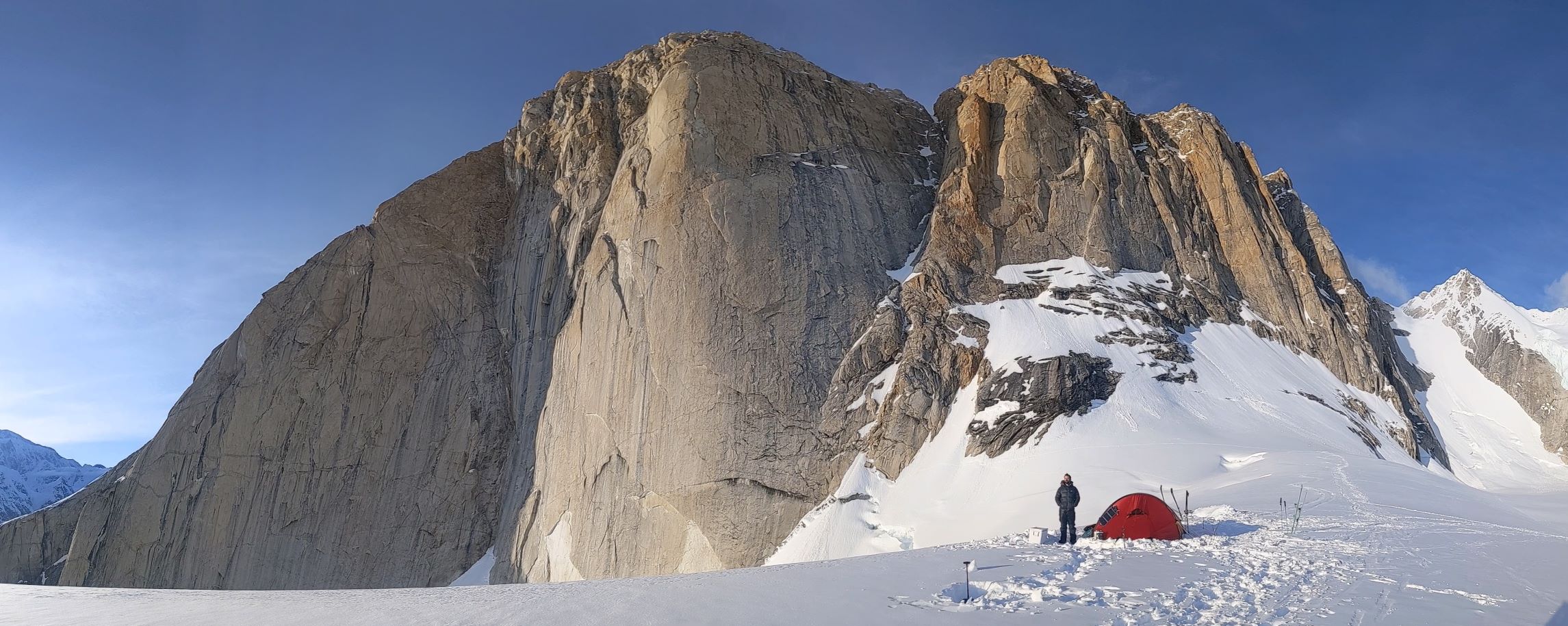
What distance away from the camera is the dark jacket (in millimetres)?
16047

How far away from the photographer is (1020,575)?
11.1m

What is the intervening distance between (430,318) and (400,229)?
5.81 meters

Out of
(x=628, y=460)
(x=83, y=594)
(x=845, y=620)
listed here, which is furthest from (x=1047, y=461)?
(x=83, y=594)

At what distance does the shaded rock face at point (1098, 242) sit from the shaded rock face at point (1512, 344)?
429 cm

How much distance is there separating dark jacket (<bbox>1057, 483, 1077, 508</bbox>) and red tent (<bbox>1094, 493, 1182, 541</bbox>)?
656 mm

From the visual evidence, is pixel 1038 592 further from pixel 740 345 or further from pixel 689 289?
pixel 689 289

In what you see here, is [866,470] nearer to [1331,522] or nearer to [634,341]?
[634,341]

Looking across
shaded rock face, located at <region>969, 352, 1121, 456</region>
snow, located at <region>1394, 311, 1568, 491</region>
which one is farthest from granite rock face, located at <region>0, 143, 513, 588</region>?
snow, located at <region>1394, 311, 1568, 491</region>

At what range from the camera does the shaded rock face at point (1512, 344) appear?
42.7m

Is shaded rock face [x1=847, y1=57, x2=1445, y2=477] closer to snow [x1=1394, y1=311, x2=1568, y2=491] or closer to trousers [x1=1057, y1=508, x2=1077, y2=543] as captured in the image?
snow [x1=1394, y1=311, x2=1568, y2=491]

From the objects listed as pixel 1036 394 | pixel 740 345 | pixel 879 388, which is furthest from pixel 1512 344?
pixel 740 345

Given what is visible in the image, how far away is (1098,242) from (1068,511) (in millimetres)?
25997

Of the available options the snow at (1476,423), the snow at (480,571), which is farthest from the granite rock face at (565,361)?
the snow at (1476,423)

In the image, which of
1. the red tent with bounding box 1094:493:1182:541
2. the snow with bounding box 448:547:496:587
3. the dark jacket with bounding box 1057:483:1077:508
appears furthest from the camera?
the snow with bounding box 448:547:496:587
